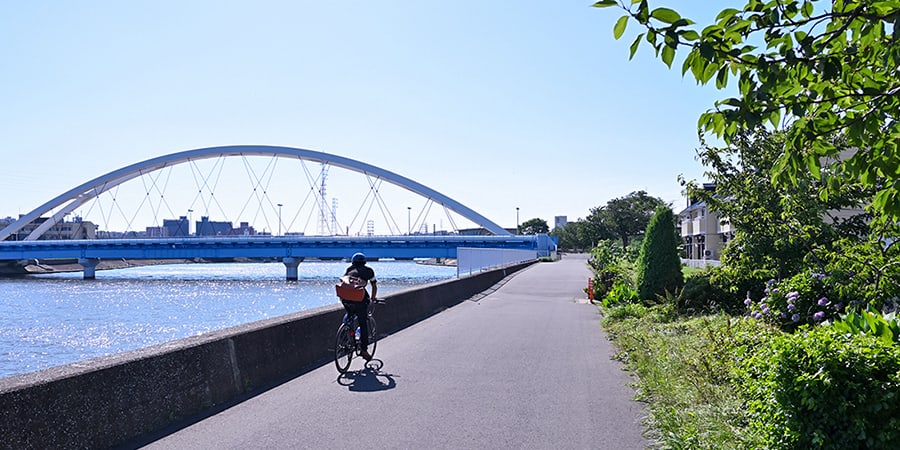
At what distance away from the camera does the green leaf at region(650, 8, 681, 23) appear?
307 centimetres

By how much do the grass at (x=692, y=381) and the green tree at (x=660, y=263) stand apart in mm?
4620

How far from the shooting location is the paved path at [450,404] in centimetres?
595

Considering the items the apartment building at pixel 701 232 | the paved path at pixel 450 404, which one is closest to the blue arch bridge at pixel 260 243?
the apartment building at pixel 701 232

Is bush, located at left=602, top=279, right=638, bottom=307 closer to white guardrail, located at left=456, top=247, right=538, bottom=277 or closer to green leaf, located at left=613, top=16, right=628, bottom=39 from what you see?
white guardrail, located at left=456, top=247, right=538, bottom=277

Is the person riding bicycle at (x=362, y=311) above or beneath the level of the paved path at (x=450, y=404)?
above

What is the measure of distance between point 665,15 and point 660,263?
1414 cm

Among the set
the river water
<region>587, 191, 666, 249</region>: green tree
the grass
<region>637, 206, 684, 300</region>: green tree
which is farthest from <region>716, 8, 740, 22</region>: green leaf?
<region>587, 191, 666, 249</region>: green tree

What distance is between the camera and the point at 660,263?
16453mm

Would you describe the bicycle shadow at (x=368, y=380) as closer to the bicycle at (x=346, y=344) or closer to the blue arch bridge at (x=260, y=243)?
the bicycle at (x=346, y=344)

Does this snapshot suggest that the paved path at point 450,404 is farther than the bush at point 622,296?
No

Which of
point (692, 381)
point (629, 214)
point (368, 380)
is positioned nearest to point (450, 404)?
point (368, 380)

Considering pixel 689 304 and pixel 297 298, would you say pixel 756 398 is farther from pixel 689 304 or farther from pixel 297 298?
pixel 297 298

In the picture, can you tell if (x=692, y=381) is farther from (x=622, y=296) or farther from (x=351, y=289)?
(x=622, y=296)

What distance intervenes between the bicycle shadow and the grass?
122 inches
